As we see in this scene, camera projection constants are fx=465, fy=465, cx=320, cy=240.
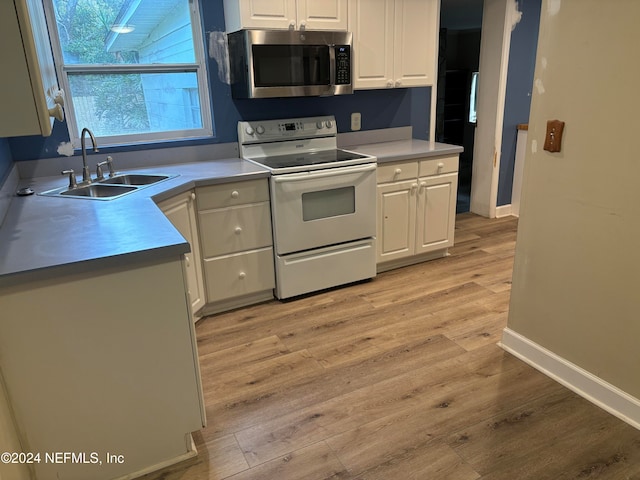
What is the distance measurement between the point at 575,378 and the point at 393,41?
2.47 meters

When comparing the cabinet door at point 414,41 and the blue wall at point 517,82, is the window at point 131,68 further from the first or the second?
the blue wall at point 517,82

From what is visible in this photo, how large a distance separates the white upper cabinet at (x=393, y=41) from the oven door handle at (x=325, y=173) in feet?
2.10

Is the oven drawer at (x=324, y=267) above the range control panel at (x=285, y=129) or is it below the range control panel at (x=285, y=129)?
below

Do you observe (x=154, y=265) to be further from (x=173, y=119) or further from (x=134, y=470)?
(x=173, y=119)

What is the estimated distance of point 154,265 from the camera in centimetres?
154

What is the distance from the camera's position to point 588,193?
1947mm

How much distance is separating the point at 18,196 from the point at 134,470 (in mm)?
1468

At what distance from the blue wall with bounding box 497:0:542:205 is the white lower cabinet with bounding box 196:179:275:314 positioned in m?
2.82

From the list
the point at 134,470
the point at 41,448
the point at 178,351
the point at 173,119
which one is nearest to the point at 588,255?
the point at 178,351

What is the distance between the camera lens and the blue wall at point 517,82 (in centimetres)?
427

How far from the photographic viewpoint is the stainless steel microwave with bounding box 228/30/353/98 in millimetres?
2816

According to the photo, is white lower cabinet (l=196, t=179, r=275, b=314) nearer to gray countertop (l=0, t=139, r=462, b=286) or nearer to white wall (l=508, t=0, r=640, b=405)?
gray countertop (l=0, t=139, r=462, b=286)

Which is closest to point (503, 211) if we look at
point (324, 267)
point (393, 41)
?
point (393, 41)

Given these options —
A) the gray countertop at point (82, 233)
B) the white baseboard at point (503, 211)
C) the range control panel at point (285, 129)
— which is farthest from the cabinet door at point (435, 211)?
the gray countertop at point (82, 233)
